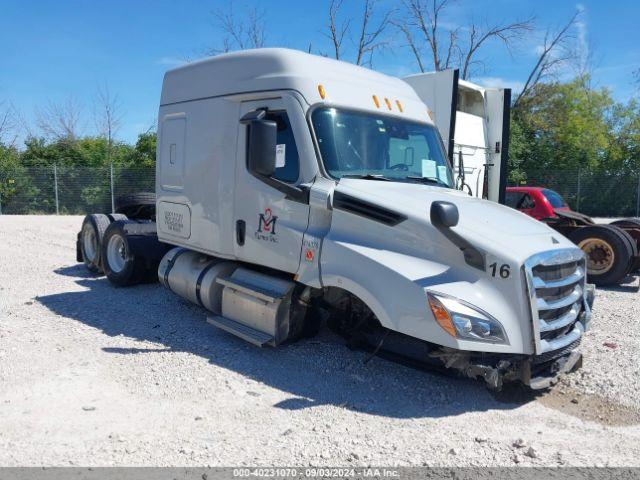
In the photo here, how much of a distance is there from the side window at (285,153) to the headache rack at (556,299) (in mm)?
2278

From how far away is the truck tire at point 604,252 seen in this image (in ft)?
29.9

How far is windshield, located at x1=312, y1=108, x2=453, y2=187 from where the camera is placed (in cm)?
514

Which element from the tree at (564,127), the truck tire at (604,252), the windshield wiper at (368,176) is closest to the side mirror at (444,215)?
the windshield wiper at (368,176)

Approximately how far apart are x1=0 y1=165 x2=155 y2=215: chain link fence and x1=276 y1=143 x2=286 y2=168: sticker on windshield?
20.1m

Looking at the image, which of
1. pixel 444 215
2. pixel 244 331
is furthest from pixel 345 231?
pixel 244 331

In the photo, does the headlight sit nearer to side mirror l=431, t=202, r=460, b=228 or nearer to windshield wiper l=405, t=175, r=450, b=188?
side mirror l=431, t=202, r=460, b=228

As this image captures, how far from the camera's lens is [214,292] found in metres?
6.20

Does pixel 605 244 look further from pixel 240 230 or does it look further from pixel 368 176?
pixel 240 230

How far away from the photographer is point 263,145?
5.05m

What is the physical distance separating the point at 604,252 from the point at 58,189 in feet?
72.3

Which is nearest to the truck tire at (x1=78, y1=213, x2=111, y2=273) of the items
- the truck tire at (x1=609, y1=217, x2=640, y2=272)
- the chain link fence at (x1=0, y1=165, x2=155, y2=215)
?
the truck tire at (x1=609, y1=217, x2=640, y2=272)

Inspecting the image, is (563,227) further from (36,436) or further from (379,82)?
(36,436)

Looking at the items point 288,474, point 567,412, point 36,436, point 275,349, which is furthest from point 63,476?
point 567,412

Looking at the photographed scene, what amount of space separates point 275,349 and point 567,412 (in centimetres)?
277
